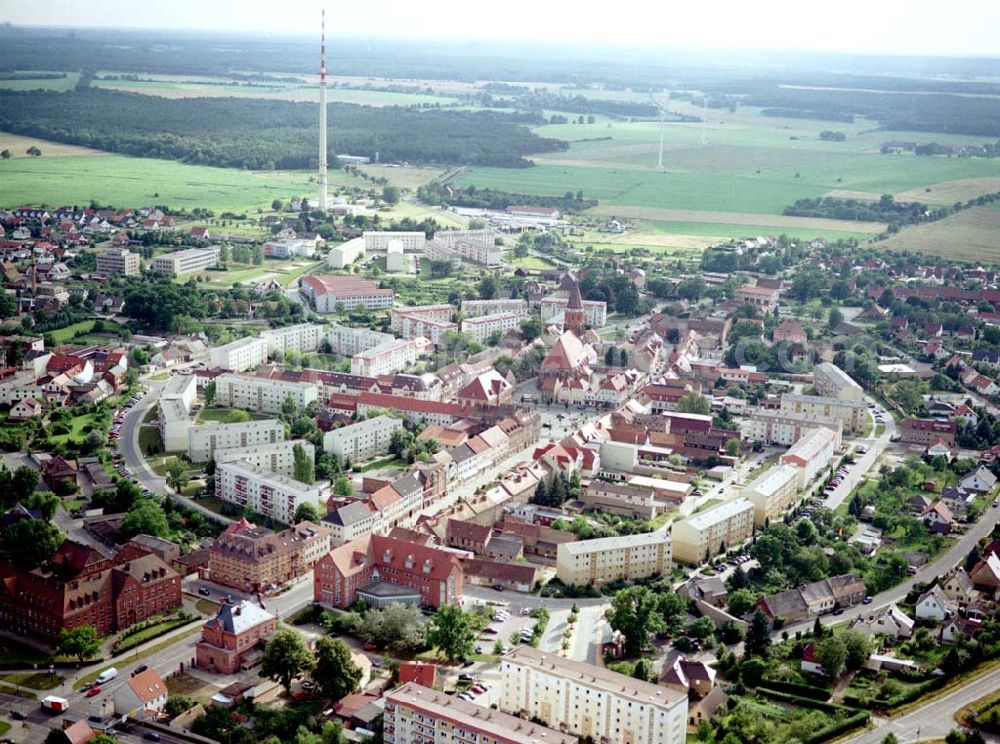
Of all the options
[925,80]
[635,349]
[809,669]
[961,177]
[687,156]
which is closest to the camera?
[809,669]

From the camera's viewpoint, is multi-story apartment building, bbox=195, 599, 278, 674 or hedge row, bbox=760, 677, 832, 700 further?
multi-story apartment building, bbox=195, 599, 278, 674

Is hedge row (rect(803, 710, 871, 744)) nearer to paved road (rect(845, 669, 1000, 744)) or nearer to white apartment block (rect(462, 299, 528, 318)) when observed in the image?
paved road (rect(845, 669, 1000, 744))

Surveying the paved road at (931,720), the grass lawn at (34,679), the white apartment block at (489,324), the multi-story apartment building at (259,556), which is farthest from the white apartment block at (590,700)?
the white apartment block at (489,324)

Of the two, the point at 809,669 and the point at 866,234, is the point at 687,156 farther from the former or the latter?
the point at 809,669

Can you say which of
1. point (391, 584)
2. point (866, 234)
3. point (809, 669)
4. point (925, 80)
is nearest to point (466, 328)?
point (391, 584)

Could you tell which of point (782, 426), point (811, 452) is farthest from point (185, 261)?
point (811, 452)

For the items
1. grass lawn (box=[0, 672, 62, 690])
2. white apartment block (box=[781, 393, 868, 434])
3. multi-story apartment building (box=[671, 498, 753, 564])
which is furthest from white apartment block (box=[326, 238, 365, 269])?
grass lawn (box=[0, 672, 62, 690])
